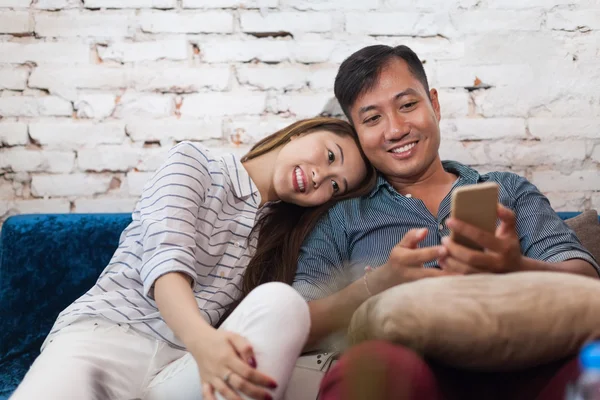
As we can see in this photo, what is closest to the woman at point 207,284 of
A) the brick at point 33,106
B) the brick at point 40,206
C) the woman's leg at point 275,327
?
the woman's leg at point 275,327

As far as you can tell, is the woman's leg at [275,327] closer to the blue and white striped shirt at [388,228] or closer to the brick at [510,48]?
the blue and white striped shirt at [388,228]

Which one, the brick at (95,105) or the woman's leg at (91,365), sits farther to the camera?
the brick at (95,105)

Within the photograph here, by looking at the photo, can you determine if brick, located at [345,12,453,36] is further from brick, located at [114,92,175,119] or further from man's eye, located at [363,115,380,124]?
brick, located at [114,92,175,119]

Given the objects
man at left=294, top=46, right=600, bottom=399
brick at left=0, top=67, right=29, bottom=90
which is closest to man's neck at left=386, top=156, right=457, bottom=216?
man at left=294, top=46, right=600, bottom=399

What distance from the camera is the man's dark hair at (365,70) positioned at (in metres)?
1.37

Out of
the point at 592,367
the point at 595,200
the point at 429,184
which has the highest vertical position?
the point at 592,367

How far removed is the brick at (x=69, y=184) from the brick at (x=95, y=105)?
159 mm

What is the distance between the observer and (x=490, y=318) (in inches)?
26.1

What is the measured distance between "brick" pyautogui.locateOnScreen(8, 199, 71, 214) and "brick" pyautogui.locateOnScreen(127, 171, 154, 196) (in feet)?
0.54

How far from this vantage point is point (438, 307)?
0.67m

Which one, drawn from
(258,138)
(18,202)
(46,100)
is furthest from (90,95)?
(258,138)

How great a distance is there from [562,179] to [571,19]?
0.43 meters

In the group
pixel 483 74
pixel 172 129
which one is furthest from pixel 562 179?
pixel 172 129

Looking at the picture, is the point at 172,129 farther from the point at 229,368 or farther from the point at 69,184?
the point at 229,368
